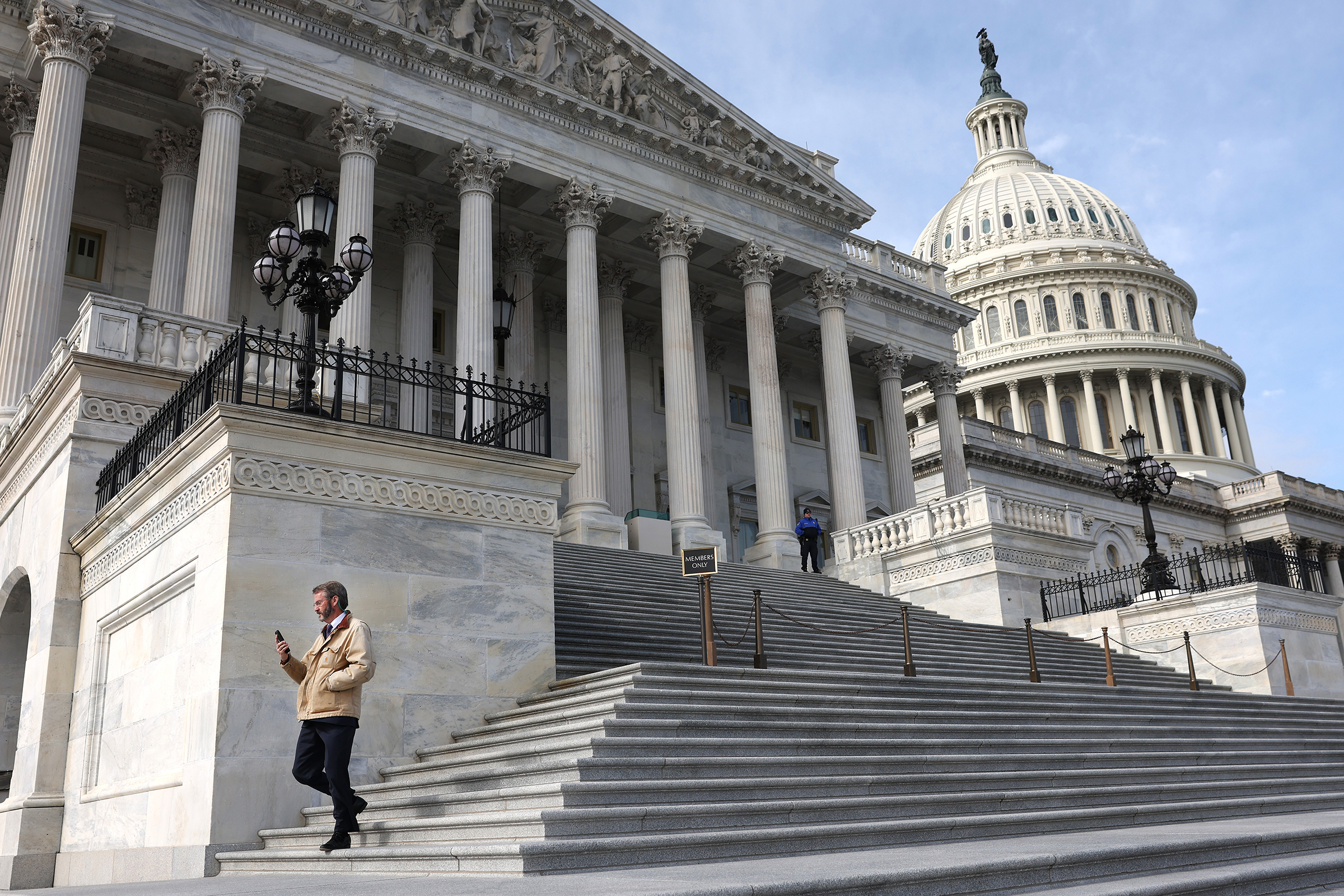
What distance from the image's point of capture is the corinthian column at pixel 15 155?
76.8 ft

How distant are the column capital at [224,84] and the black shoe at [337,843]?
2047 cm

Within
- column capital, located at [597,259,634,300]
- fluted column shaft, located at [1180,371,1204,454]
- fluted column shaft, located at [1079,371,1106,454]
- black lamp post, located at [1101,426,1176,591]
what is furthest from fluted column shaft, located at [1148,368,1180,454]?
column capital, located at [597,259,634,300]

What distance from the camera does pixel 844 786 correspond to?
9336 millimetres

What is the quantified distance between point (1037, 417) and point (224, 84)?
80.6 meters

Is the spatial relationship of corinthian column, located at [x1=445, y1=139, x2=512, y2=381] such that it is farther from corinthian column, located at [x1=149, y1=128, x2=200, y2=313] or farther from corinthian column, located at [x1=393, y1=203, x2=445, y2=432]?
corinthian column, located at [x1=149, y1=128, x2=200, y2=313]

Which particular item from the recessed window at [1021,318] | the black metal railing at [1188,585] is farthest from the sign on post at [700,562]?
the recessed window at [1021,318]

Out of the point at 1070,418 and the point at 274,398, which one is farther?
the point at 1070,418

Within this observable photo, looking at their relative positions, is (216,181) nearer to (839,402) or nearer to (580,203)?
(580,203)

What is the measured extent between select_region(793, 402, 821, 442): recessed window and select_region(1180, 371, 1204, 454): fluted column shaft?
60.9 metres

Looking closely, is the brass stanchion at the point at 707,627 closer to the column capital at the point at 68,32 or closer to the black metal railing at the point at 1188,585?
the black metal railing at the point at 1188,585

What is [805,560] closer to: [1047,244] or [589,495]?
[589,495]

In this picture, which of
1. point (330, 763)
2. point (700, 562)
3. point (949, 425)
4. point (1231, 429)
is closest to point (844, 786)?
point (330, 763)

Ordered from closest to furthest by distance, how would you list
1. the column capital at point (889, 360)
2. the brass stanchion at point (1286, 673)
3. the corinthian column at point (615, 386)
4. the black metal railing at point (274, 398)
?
the black metal railing at point (274, 398), the brass stanchion at point (1286, 673), the corinthian column at point (615, 386), the column capital at point (889, 360)

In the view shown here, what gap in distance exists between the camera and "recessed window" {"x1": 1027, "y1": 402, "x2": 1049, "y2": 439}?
301ft
